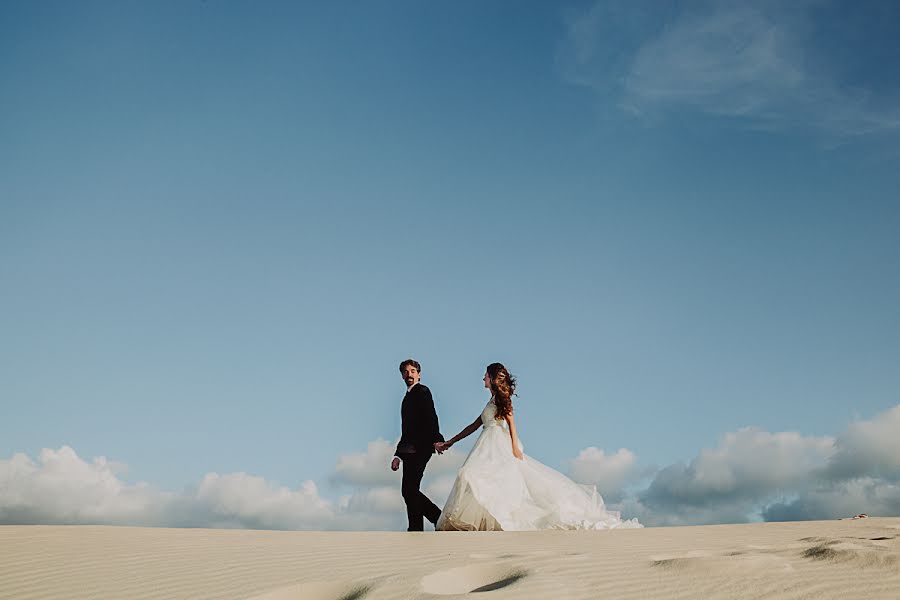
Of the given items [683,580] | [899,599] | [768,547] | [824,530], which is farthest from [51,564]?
[824,530]

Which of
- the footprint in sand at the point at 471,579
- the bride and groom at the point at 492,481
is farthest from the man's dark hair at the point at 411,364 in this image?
the footprint in sand at the point at 471,579

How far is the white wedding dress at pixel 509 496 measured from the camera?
9.48 metres

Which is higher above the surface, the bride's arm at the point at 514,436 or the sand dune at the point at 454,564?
the bride's arm at the point at 514,436

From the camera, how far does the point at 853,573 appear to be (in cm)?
457

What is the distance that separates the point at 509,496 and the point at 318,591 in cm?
498

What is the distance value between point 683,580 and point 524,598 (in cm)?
103

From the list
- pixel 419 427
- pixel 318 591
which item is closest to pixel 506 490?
pixel 419 427

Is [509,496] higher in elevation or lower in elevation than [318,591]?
higher

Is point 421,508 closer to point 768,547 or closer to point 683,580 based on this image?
point 768,547

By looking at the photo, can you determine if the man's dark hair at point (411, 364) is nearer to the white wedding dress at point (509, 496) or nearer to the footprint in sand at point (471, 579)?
the white wedding dress at point (509, 496)

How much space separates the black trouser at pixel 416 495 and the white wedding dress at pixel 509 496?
371mm

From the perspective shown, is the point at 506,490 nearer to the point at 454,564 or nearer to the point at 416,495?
the point at 416,495

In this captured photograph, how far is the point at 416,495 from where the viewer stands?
10211mm

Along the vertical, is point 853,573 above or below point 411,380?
below
